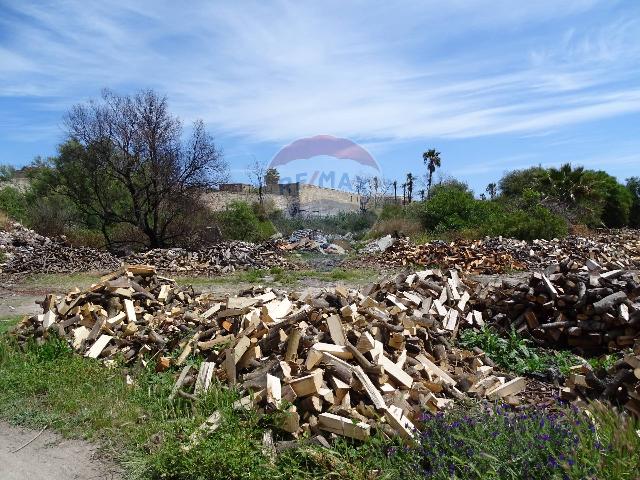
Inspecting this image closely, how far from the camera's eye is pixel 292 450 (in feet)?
11.8

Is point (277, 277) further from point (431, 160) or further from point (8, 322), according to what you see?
point (431, 160)

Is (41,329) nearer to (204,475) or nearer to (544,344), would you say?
(204,475)

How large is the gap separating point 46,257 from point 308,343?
14630mm

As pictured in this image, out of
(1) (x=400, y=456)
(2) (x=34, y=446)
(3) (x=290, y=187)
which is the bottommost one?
(2) (x=34, y=446)

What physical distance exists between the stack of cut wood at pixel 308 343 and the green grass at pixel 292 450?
21 centimetres

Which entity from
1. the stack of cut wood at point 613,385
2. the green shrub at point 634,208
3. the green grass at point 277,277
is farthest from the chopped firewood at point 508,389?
the green shrub at point 634,208

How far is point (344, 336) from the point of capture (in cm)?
490

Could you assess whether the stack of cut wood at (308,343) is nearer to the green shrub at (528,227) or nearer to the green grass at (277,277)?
the green grass at (277,277)

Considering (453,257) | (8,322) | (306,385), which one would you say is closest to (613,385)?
(306,385)

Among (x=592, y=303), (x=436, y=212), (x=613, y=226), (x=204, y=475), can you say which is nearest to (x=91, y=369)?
(x=204, y=475)

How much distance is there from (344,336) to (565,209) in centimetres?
2596

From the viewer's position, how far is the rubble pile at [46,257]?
626 inches

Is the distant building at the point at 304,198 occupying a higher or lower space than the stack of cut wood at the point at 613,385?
higher

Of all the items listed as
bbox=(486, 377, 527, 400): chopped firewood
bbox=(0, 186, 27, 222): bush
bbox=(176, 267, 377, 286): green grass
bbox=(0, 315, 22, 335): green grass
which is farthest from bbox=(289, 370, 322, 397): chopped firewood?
bbox=(0, 186, 27, 222): bush
